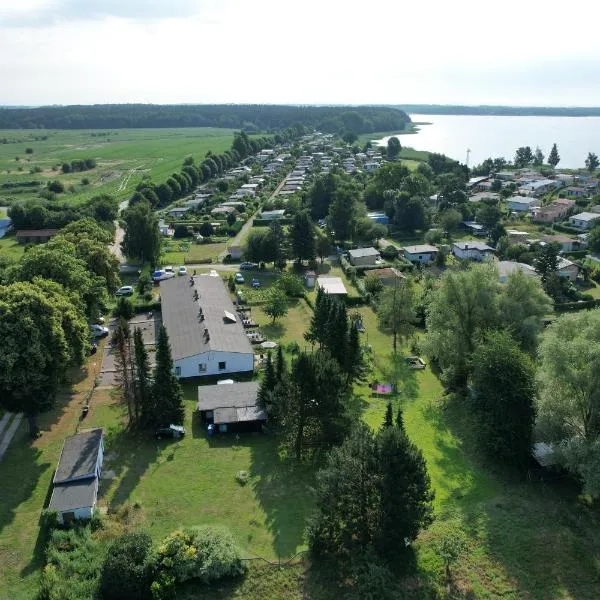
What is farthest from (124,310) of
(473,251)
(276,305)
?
(473,251)

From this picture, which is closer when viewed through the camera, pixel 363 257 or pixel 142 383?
pixel 142 383

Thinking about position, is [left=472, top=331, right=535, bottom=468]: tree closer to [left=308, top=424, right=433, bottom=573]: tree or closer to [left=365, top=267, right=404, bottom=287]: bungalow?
[left=308, top=424, right=433, bottom=573]: tree

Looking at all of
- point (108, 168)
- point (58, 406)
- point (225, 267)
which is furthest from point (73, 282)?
point (108, 168)

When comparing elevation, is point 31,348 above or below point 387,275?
above

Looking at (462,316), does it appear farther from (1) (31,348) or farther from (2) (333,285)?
(1) (31,348)

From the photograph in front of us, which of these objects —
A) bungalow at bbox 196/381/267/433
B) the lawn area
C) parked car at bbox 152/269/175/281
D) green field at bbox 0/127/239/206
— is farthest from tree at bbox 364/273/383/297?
green field at bbox 0/127/239/206

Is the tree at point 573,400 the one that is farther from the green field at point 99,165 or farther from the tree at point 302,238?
the green field at point 99,165
